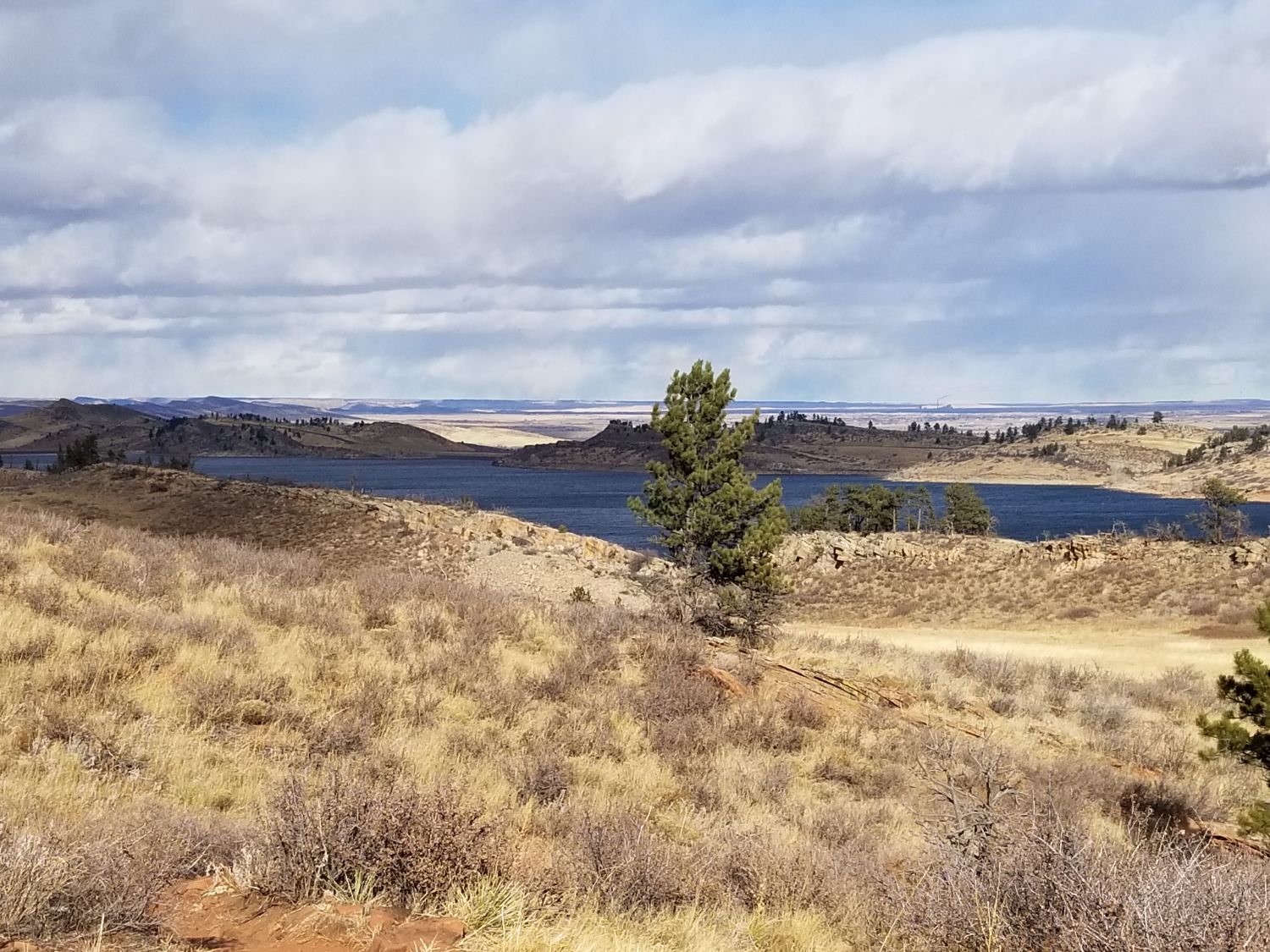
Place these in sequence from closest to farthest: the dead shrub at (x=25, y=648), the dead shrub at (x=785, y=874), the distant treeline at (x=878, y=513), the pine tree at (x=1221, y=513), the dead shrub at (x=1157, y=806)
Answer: the dead shrub at (x=785, y=874) < the dead shrub at (x=25, y=648) < the dead shrub at (x=1157, y=806) < the pine tree at (x=1221, y=513) < the distant treeline at (x=878, y=513)

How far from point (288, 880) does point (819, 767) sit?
6.18m

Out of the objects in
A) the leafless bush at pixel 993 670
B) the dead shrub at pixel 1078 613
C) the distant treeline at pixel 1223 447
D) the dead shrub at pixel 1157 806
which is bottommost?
the dead shrub at pixel 1078 613

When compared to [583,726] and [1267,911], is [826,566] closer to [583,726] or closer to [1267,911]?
[583,726]

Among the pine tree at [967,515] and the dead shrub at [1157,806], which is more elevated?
the dead shrub at [1157,806]

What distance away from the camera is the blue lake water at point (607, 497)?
86750 mm

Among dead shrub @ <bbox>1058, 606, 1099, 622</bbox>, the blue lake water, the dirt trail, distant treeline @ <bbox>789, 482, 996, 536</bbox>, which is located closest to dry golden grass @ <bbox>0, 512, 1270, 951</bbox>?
the dirt trail

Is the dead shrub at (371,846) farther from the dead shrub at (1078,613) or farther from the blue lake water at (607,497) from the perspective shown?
the blue lake water at (607,497)

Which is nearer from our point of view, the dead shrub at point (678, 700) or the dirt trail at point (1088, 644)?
the dead shrub at point (678, 700)

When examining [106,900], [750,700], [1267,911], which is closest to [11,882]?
[106,900]

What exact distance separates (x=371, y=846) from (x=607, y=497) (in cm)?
11994

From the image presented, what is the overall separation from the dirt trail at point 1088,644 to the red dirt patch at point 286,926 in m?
19.3

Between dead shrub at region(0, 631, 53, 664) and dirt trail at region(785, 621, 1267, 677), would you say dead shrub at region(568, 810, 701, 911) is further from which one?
dirt trail at region(785, 621, 1267, 677)

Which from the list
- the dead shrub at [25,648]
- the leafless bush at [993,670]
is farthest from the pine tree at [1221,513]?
the dead shrub at [25,648]

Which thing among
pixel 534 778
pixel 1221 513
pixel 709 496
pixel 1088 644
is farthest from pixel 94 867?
pixel 1221 513
